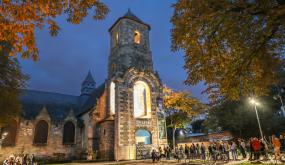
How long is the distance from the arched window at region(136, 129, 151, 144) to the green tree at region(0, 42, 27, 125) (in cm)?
1475

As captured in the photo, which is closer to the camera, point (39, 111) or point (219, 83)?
point (219, 83)

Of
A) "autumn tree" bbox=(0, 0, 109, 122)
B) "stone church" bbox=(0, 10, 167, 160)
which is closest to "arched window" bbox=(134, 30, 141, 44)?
"stone church" bbox=(0, 10, 167, 160)

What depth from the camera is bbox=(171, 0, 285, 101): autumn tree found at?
7445 millimetres

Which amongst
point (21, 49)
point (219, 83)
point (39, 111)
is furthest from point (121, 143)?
point (21, 49)

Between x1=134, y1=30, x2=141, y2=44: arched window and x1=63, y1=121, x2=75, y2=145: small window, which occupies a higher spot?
x1=134, y1=30, x2=141, y2=44: arched window

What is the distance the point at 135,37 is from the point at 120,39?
126 inches

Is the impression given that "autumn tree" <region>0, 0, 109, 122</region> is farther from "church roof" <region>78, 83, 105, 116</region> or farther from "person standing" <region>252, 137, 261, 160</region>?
"church roof" <region>78, 83, 105, 116</region>

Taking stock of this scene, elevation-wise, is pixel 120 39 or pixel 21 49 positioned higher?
pixel 120 39

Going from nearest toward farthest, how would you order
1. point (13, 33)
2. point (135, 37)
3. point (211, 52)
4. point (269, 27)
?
point (13, 33) < point (269, 27) < point (211, 52) < point (135, 37)

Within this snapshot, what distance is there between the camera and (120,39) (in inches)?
1244

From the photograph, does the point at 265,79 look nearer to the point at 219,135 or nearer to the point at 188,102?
the point at 188,102

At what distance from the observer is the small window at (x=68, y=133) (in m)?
30.7

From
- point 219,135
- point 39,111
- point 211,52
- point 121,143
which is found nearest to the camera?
point 211,52

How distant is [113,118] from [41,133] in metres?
12.1
